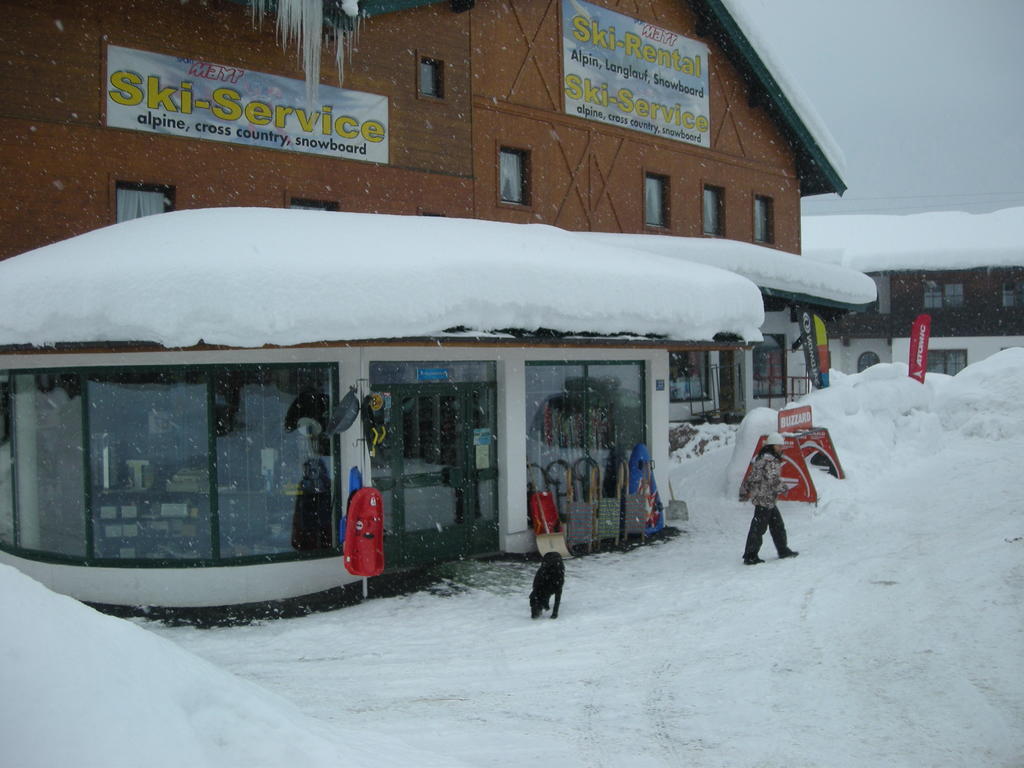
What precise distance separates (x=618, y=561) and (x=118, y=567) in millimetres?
6147

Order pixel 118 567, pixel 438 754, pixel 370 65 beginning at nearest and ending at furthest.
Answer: pixel 438 754
pixel 118 567
pixel 370 65

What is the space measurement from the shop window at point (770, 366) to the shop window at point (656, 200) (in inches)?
289

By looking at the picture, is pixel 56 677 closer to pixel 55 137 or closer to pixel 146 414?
pixel 146 414

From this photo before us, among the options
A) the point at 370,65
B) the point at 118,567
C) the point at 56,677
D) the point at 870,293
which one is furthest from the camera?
the point at 870,293

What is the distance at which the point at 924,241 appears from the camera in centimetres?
4350

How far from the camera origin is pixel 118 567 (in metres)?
10.2

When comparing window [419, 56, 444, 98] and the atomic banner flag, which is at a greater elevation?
window [419, 56, 444, 98]

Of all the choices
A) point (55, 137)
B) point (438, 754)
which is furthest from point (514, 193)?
point (438, 754)

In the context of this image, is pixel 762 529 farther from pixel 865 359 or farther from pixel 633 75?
pixel 865 359

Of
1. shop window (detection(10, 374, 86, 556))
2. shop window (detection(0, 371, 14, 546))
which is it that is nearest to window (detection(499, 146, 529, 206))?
shop window (detection(10, 374, 86, 556))

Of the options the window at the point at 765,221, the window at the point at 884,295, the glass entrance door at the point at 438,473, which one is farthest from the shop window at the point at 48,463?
the window at the point at 884,295

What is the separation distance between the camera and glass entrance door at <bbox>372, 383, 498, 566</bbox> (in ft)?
37.6

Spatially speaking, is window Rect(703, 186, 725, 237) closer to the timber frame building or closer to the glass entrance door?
the timber frame building

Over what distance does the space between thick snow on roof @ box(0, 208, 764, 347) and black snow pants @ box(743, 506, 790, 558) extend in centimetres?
256
